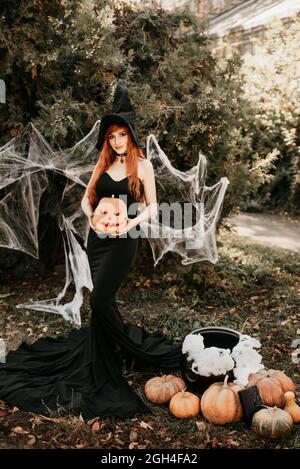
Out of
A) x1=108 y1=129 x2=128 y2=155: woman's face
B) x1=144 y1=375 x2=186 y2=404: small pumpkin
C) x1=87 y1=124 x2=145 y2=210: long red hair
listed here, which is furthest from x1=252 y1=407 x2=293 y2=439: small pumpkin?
x1=108 y1=129 x2=128 y2=155: woman's face

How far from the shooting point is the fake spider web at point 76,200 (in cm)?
547

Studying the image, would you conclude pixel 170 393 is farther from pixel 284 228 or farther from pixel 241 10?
pixel 241 10

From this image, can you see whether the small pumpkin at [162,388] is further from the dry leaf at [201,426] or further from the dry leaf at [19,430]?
the dry leaf at [19,430]

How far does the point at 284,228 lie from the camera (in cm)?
1064

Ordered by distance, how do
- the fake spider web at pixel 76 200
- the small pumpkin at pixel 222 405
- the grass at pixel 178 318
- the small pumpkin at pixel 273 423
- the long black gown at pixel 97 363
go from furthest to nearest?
1. the fake spider web at pixel 76 200
2. the long black gown at pixel 97 363
3. the small pumpkin at pixel 222 405
4. the grass at pixel 178 318
5. the small pumpkin at pixel 273 423

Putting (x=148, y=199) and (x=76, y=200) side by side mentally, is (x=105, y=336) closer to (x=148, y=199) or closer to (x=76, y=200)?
(x=148, y=199)

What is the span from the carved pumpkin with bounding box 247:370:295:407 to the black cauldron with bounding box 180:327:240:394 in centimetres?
23

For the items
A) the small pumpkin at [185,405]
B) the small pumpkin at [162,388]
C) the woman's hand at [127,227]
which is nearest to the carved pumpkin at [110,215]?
the woman's hand at [127,227]

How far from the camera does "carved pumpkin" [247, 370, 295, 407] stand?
3.74m

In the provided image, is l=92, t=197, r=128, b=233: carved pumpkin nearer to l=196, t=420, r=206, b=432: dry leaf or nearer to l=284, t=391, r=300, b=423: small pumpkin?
l=196, t=420, r=206, b=432: dry leaf

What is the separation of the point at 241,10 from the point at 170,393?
9.90 meters

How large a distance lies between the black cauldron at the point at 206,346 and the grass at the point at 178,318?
11.1 inches

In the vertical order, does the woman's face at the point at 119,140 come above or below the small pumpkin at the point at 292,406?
above
